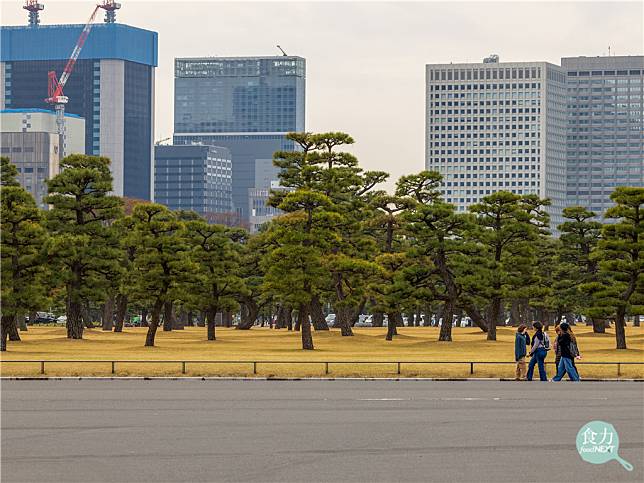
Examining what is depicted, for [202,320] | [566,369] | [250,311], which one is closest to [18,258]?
[566,369]

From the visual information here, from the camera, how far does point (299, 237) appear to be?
7581cm

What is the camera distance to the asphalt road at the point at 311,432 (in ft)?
67.6

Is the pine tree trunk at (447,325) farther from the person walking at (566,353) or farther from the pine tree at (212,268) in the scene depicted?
the person walking at (566,353)

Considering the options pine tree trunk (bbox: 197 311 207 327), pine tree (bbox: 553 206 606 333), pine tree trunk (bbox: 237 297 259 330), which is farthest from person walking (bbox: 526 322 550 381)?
pine tree trunk (bbox: 197 311 207 327)

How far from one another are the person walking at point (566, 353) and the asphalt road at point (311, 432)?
1.60m

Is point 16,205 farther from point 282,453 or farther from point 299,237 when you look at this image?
point 282,453

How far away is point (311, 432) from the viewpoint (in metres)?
26.2

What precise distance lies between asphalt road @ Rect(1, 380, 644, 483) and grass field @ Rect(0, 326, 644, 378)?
8033 millimetres

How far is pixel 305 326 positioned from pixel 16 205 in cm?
1933

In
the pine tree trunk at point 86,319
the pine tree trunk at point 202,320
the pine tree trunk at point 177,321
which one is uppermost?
the pine tree trunk at point 86,319

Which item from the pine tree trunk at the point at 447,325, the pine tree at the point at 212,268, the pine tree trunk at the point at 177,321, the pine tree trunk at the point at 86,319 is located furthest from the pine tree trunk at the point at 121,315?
the pine tree trunk at the point at 447,325

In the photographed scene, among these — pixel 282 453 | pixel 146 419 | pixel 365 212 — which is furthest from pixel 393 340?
pixel 282 453

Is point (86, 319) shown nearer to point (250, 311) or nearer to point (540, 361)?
point (250, 311)

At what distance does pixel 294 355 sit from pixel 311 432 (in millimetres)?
40780
